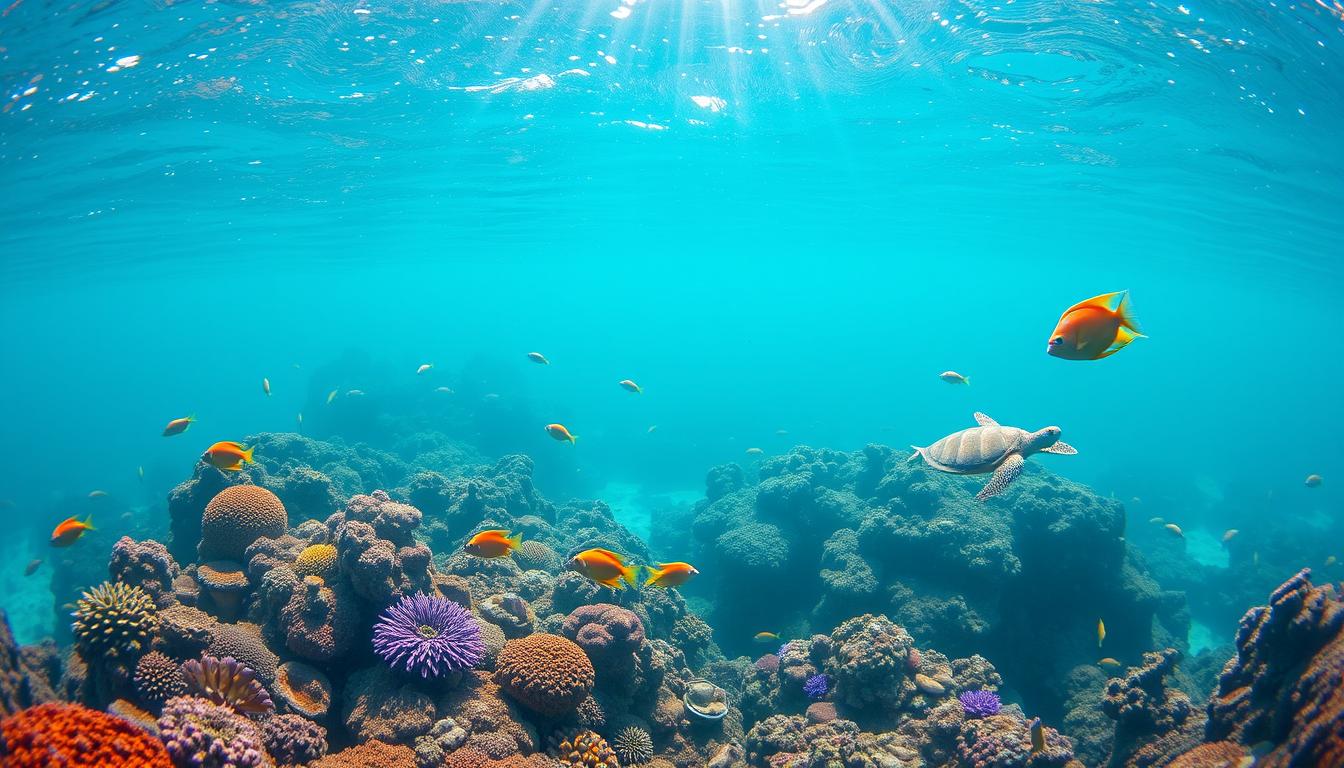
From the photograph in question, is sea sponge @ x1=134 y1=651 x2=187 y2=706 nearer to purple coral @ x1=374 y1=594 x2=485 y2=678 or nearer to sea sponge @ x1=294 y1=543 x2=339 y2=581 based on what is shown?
sea sponge @ x1=294 y1=543 x2=339 y2=581

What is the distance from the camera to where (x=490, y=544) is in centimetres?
621

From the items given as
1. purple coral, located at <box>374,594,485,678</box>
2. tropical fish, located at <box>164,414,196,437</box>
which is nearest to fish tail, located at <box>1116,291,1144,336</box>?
purple coral, located at <box>374,594,485,678</box>

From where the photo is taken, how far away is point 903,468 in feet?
44.1

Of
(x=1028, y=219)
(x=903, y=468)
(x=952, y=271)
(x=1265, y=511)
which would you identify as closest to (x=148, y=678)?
(x=903, y=468)

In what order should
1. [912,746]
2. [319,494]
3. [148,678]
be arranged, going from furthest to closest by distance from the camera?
1. [319,494]
2. [912,746]
3. [148,678]

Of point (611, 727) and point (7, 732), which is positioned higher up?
point (7, 732)

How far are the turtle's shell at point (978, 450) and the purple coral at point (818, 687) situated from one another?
11.6 ft

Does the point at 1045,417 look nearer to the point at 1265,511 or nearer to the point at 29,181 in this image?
the point at 1265,511

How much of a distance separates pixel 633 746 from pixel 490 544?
244 centimetres

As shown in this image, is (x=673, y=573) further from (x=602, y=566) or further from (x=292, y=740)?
(x=292, y=740)

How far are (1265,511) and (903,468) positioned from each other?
3061 cm

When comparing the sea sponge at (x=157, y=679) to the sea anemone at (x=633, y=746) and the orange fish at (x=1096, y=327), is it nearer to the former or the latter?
the sea anemone at (x=633, y=746)

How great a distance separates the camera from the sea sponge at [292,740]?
13.2 feet

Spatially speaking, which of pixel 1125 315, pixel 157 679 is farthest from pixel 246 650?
pixel 1125 315
